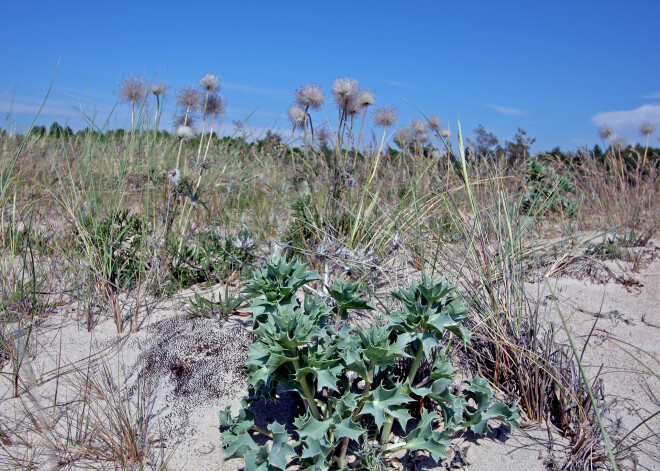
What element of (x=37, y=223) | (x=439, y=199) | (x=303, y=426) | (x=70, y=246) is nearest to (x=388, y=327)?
(x=303, y=426)

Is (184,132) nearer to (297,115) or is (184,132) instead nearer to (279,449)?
(297,115)

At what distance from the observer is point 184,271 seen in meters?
2.97

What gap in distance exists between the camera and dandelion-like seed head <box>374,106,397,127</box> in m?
3.98

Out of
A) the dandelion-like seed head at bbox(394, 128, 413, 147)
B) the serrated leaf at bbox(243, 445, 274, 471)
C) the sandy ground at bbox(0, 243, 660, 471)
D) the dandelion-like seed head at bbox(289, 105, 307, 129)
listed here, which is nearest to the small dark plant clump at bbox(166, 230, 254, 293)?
the sandy ground at bbox(0, 243, 660, 471)

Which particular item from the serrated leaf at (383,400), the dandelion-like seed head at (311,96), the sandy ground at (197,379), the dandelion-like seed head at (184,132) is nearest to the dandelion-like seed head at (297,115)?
the dandelion-like seed head at (311,96)

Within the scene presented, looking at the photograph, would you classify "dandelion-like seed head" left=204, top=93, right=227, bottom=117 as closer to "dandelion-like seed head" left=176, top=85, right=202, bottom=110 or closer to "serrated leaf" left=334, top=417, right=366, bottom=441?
"dandelion-like seed head" left=176, top=85, right=202, bottom=110

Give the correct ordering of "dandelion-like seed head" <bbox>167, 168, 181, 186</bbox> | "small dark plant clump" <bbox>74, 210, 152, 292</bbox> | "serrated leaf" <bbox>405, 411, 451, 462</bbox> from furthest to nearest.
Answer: "dandelion-like seed head" <bbox>167, 168, 181, 186</bbox> < "small dark plant clump" <bbox>74, 210, 152, 292</bbox> < "serrated leaf" <bbox>405, 411, 451, 462</bbox>

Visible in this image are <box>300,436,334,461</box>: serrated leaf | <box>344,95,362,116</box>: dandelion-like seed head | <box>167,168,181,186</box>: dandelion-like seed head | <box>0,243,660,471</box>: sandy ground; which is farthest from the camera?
<box>344,95,362,116</box>: dandelion-like seed head

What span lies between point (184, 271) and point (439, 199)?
1628 mm

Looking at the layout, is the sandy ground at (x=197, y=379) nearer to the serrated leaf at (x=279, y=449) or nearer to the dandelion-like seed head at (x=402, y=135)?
the serrated leaf at (x=279, y=449)

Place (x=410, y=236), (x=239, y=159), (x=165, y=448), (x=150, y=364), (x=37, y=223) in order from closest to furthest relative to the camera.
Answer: (x=165, y=448) → (x=150, y=364) → (x=410, y=236) → (x=37, y=223) → (x=239, y=159)

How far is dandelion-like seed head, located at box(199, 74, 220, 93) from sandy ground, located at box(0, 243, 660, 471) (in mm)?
1586

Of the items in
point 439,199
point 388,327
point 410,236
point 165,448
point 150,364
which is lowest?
point 165,448

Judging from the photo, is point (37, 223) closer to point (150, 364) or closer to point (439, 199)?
point (150, 364)
